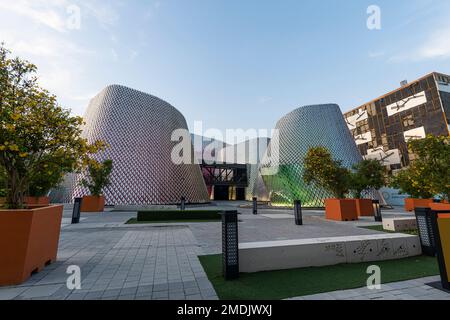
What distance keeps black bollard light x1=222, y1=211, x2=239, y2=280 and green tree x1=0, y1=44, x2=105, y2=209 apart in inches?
136

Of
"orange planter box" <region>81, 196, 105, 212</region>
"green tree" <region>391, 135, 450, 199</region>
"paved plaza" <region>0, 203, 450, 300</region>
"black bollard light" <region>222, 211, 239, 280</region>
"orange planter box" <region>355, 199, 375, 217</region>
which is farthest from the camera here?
"orange planter box" <region>81, 196, 105, 212</region>

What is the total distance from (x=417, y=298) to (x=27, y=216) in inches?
282

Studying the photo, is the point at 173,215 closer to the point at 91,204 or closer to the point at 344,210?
the point at 91,204

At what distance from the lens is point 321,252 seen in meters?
5.03

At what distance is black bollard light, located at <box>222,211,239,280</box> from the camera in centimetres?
423

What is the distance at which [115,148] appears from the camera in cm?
2942

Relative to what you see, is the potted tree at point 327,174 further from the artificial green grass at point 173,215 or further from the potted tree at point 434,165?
the artificial green grass at point 173,215

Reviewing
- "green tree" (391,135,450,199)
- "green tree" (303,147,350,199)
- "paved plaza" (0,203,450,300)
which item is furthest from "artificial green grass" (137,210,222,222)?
"green tree" (391,135,450,199)

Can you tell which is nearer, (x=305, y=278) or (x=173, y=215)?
(x=305, y=278)

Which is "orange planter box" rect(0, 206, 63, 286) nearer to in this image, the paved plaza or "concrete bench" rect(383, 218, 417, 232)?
the paved plaza

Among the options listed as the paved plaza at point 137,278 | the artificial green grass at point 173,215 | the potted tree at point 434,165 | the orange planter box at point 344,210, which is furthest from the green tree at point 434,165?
the artificial green grass at point 173,215

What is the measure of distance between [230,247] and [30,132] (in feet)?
16.3

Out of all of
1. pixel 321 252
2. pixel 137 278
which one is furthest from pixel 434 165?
pixel 137 278
